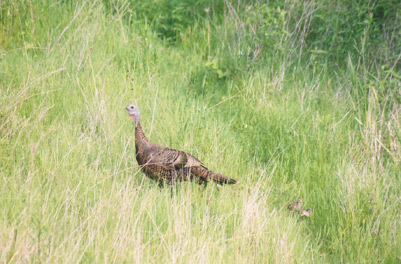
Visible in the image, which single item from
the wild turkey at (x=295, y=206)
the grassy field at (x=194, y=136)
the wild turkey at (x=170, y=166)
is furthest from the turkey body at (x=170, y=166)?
the wild turkey at (x=295, y=206)

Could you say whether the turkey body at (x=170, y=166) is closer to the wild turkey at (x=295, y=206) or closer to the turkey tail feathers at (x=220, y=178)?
the turkey tail feathers at (x=220, y=178)

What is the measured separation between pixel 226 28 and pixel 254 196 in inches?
138

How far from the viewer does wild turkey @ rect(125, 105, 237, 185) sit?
4641 millimetres

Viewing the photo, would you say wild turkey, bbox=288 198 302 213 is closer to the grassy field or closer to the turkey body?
the grassy field

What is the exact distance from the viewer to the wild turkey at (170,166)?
4.64 metres

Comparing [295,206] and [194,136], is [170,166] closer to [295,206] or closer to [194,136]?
[194,136]

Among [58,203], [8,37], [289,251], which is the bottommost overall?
[289,251]

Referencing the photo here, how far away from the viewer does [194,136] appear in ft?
17.4

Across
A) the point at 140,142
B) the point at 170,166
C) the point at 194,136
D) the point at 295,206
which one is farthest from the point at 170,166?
the point at 295,206

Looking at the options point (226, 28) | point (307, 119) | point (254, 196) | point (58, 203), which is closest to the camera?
point (58, 203)

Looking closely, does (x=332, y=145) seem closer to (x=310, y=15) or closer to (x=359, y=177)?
(x=359, y=177)

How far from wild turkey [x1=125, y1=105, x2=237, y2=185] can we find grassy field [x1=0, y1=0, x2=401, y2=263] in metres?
0.15

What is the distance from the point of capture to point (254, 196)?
4.29 m

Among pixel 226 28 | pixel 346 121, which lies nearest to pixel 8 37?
pixel 226 28
